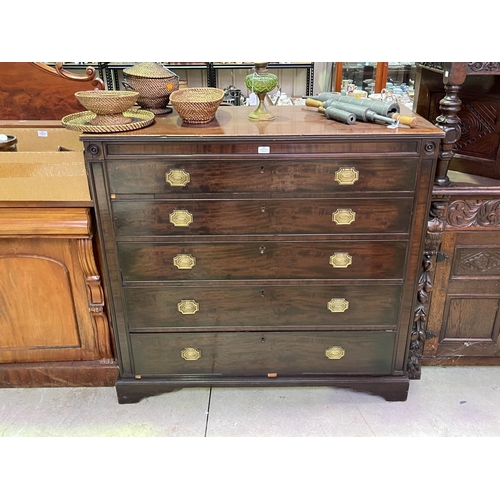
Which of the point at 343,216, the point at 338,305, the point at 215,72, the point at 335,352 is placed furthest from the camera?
the point at 215,72

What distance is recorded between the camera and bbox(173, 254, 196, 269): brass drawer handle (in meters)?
1.91

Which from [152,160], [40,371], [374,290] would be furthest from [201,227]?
[40,371]

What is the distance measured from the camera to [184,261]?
192cm

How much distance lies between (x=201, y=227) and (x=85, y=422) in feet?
3.55

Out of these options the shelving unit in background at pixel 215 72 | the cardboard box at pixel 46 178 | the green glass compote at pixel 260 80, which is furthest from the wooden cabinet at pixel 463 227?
the shelving unit in background at pixel 215 72

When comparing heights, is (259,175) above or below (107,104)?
below

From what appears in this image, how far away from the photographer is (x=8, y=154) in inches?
78.1

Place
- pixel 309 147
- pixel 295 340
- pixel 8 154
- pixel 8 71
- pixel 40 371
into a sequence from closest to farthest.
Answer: pixel 309 147 < pixel 8 154 < pixel 295 340 < pixel 40 371 < pixel 8 71

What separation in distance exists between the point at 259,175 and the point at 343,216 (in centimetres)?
37

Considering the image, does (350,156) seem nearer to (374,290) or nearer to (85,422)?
(374,290)

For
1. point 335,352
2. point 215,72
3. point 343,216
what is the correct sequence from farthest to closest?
point 215,72 < point 335,352 < point 343,216

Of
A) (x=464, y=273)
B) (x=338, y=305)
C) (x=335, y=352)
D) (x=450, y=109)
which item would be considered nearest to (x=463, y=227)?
(x=464, y=273)

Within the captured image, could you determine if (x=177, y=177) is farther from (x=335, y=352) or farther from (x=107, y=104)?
(x=335, y=352)

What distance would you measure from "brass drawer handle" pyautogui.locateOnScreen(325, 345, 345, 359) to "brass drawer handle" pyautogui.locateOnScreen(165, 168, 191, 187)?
1.01 metres
